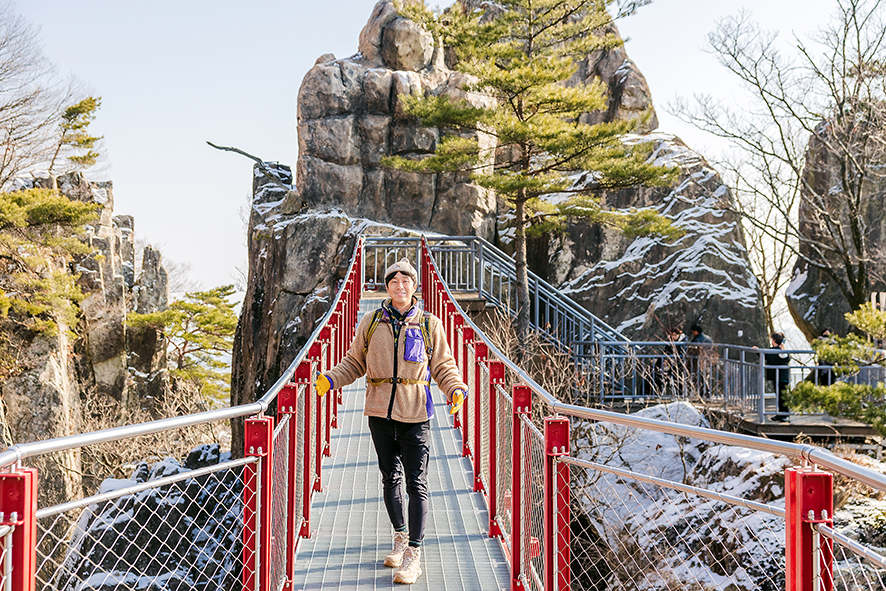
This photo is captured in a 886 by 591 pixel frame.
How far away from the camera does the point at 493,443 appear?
4922 mm

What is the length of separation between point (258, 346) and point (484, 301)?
10823 millimetres

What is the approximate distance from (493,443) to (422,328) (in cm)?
148

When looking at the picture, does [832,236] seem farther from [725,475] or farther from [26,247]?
[26,247]

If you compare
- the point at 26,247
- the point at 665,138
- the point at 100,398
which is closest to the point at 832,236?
the point at 665,138

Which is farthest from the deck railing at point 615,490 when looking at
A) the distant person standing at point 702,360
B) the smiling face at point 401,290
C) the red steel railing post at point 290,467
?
the distant person standing at point 702,360

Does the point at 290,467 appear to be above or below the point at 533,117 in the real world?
below

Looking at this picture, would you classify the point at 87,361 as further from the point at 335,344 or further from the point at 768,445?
the point at 768,445

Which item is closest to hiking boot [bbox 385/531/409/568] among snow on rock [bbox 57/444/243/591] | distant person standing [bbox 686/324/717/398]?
snow on rock [bbox 57/444/243/591]

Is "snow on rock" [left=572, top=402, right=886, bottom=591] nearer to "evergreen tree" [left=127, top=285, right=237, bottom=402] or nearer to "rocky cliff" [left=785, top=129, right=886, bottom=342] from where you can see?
"rocky cliff" [left=785, top=129, right=886, bottom=342]

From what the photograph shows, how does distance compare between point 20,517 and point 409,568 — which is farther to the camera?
point 409,568

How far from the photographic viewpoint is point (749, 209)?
112 feet

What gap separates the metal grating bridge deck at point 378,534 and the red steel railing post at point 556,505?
90 centimetres

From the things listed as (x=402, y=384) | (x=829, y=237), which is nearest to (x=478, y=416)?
(x=402, y=384)

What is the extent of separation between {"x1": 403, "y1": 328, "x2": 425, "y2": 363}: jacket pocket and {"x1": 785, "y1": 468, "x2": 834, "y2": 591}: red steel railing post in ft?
6.97
